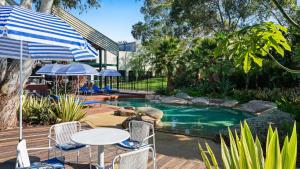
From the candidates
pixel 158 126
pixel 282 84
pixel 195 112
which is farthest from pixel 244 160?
pixel 282 84

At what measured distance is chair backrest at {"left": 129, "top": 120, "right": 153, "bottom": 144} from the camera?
5.43 metres

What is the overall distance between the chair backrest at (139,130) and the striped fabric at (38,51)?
5.05 ft

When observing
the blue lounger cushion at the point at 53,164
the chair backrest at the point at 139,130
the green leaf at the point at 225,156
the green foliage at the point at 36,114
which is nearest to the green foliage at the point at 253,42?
the green leaf at the point at 225,156

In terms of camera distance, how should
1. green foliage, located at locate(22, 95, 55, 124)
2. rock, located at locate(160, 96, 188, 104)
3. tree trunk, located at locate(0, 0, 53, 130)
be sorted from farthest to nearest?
1. rock, located at locate(160, 96, 188, 104)
2. green foliage, located at locate(22, 95, 55, 124)
3. tree trunk, located at locate(0, 0, 53, 130)

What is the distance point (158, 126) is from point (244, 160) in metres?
9.61

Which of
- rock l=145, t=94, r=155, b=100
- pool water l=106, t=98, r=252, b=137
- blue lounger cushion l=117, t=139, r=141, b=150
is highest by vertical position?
blue lounger cushion l=117, t=139, r=141, b=150

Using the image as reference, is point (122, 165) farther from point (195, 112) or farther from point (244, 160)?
point (195, 112)

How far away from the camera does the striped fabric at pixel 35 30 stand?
11.0 feet

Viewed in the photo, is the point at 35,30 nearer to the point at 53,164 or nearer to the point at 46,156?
the point at 53,164

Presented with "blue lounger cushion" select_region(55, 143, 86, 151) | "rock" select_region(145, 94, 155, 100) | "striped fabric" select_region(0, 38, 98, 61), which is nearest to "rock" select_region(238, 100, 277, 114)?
"rock" select_region(145, 94, 155, 100)

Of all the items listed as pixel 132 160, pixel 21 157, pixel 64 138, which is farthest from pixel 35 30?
pixel 64 138

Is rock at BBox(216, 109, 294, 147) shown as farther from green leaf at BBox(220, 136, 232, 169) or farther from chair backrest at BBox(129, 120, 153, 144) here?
green leaf at BBox(220, 136, 232, 169)

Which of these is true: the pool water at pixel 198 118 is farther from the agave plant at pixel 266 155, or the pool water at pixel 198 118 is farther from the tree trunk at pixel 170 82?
the agave plant at pixel 266 155

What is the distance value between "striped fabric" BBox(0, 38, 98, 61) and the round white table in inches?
63.1
